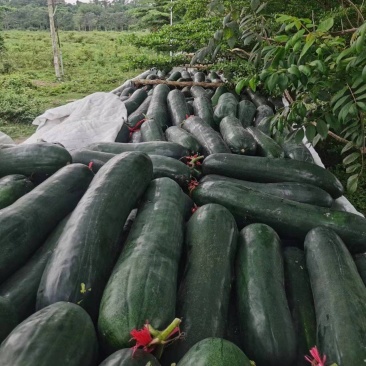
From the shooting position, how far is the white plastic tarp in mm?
4367

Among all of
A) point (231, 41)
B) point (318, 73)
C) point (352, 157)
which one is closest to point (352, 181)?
point (352, 157)

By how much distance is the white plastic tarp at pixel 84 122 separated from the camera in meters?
4.37

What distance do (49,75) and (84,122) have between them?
1837cm

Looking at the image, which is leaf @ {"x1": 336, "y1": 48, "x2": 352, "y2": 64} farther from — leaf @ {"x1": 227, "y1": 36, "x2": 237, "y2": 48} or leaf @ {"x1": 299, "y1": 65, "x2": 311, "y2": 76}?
leaf @ {"x1": 227, "y1": 36, "x2": 237, "y2": 48}

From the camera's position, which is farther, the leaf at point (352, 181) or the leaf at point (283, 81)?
the leaf at point (352, 181)

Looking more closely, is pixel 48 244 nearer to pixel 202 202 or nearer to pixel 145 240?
pixel 145 240

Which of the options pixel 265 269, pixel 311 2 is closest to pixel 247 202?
pixel 265 269

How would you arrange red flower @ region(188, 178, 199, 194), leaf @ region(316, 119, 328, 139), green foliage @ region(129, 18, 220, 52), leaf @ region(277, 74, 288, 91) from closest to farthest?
leaf @ region(277, 74, 288, 91)
leaf @ region(316, 119, 328, 139)
red flower @ region(188, 178, 199, 194)
green foliage @ region(129, 18, 220, 52)

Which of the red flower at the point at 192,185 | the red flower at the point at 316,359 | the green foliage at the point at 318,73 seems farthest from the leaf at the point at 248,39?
the red flower at the point at 316,359

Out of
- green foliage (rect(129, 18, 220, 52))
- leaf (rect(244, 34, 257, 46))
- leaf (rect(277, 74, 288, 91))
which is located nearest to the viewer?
leaf (rect(277, 74, 288, 91))

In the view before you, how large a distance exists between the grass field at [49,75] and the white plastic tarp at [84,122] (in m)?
2.43

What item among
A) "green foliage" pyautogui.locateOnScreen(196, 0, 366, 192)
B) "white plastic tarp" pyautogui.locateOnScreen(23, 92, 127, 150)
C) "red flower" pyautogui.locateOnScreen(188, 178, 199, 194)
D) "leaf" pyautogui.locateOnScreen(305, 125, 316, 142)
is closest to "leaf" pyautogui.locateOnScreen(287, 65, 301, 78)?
"green foliage" pyautogui.locateOnScreen(196, 0, 366, 192)

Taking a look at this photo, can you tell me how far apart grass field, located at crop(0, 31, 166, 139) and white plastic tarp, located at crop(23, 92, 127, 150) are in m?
2.43

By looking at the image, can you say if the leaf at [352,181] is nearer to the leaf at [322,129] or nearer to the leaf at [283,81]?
the leaf at [322,129]
